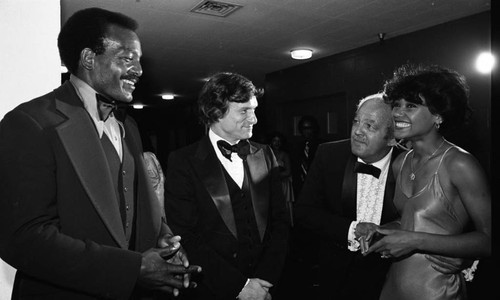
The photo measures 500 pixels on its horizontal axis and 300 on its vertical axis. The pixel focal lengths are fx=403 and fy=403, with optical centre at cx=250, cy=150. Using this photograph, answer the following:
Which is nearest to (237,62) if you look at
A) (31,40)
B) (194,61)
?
(194,61)

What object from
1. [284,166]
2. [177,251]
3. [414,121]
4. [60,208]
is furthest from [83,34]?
[284,166]

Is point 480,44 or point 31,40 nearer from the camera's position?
point 31,40

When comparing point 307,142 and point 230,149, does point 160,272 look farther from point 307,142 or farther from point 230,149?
point 307,142

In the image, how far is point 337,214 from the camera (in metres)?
2.34

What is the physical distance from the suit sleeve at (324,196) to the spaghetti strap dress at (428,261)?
0.42m

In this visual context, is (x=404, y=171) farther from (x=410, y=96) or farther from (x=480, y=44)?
(x=480, y=44)

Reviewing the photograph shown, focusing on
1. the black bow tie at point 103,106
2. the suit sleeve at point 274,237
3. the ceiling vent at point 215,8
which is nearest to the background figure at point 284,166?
the ceiling vent at point 215,8

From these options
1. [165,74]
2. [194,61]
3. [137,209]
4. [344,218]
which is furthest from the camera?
[165,74]

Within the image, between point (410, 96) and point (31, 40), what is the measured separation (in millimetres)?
2005

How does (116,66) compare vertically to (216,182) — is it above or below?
above

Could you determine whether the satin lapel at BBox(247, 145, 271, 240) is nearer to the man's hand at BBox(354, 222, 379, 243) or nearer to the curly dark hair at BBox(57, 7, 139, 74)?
the man's hand at BBox(354, 222, 379, 243)

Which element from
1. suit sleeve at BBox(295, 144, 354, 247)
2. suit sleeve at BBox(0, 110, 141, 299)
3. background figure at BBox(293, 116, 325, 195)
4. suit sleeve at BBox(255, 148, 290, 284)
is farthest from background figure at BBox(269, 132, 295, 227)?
suit sleeve at BBox(0, 110, 141, 299)

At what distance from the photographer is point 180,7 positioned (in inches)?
194

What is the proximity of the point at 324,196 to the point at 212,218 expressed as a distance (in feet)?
2.39
